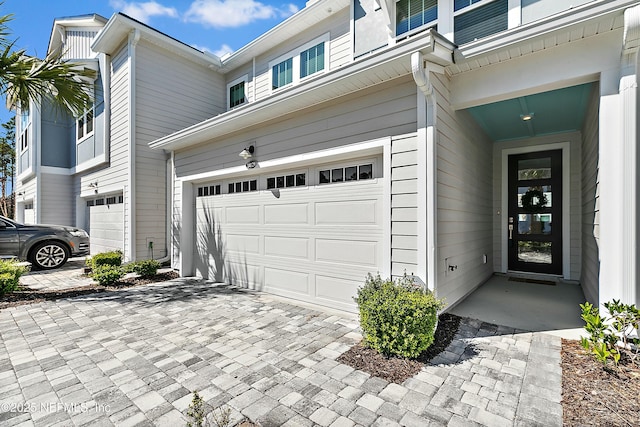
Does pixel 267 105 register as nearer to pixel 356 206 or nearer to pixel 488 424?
pixel 356 206

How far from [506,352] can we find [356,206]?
223 centimetres

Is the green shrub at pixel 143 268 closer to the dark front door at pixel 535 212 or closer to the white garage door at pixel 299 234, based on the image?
the white garage door at pixel 299 234

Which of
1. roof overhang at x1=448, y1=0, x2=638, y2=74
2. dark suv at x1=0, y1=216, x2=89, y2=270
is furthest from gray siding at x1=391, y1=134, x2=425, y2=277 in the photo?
dark suv at x1=0, y1=216, x2=89, y2=270

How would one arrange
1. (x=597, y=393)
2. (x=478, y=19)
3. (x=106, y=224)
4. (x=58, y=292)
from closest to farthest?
(x=597, y=393)
(x=478, y=19)
(x=58, y=292)
(x=106, y=224)

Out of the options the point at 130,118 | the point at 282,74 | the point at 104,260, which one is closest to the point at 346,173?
the point at 282,74

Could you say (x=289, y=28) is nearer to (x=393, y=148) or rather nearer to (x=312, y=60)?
(x=312, y=60)

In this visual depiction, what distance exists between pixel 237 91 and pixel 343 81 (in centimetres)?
640

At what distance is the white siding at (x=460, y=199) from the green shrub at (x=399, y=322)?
0.76m

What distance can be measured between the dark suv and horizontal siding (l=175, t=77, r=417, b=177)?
5326mm

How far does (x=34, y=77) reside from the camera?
473 cm

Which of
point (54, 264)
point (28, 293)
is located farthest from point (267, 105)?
point (54, 264)

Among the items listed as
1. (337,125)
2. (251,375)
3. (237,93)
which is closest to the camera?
(251,375)

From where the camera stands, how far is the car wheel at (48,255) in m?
7.29

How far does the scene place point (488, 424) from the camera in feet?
6.19
